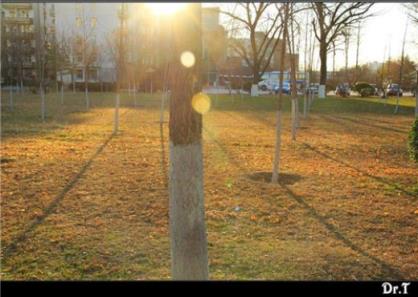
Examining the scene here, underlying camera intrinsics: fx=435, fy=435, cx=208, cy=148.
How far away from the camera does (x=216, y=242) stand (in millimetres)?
4883

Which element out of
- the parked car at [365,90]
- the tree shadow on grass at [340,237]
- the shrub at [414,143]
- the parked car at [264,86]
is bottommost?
the tree shadow on grass at [340,237]

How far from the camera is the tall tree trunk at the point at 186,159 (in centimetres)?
271

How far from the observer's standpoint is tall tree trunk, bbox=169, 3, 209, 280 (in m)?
2.71

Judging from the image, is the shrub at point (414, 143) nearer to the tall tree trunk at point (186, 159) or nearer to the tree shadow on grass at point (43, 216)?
the tall tree trunk at point (186, 159)

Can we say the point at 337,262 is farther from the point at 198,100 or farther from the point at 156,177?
the point at 156,177

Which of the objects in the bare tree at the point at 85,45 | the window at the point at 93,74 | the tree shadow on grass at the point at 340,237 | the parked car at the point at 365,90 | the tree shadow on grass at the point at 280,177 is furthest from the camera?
the window at the point at 93,74

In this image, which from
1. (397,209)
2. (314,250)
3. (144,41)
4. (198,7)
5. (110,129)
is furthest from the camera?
(144,41)

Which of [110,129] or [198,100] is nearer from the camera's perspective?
[198,100]

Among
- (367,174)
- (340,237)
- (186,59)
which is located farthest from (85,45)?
(186,59)

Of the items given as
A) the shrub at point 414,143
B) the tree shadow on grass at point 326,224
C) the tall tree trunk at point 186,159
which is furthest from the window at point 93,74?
the tall tree trunk at point 186,159

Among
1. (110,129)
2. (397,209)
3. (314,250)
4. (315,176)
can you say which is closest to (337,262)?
(314,250)

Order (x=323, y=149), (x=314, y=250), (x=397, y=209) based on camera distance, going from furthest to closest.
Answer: (x=323, y=149)
(x=397, y=209)
(x=314, y=250)

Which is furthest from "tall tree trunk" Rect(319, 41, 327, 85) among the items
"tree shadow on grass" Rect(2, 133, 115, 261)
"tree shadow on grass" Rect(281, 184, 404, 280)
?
"tree shadow on grass" Rect(281, 184, 404, 280)
